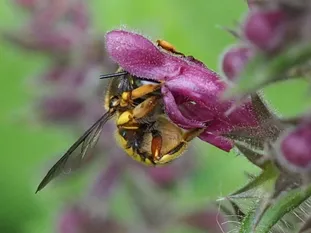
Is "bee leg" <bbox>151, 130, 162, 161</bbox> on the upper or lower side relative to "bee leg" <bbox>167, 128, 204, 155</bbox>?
upper

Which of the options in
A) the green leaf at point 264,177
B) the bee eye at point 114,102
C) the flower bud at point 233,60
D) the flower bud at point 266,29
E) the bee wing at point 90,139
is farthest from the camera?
the bee wing at point 90,139

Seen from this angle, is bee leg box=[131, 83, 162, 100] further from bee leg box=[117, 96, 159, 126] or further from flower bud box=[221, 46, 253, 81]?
flower bud box=[221, 46, 253, 81]

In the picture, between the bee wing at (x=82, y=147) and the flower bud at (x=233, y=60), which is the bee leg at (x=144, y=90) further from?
the flower bud at (x=233, y=60)

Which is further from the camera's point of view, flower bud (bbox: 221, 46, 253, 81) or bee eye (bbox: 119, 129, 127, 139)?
bee eye (bbox: 119, 129, 127, 139)

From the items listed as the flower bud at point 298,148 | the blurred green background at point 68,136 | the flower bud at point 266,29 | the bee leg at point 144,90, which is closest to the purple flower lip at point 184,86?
the bee leg at point 144,90

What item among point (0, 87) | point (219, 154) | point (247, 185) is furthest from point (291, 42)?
point (0, 87)

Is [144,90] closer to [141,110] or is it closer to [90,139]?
[141,110]

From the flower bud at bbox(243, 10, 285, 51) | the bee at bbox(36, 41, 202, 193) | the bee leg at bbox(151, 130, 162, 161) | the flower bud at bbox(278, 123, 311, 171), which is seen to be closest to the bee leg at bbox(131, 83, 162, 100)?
the bee at bbox(36, 41, 202, 193)
